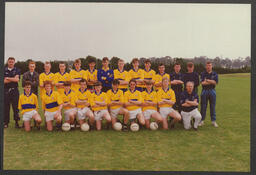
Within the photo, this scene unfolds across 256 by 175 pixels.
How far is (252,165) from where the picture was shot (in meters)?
4.20

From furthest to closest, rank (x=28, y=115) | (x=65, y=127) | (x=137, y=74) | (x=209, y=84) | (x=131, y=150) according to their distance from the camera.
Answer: (x=137, y=74)
(x=209, y=84)
(x=28, y=115)
(x=65, y=127)
(x=131, y=150)

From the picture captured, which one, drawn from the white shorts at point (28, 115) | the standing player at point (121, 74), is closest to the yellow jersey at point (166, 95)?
the standing player at point (121, 74)

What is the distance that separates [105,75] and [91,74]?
0.38 meters

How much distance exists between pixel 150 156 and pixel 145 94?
1909mm

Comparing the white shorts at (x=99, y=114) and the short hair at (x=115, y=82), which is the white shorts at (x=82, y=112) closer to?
the white shorts at (x=99, y=114)

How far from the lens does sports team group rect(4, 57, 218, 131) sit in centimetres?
556

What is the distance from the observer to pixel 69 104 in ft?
18.4

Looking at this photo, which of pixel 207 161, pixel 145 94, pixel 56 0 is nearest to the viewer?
pixel 207 161

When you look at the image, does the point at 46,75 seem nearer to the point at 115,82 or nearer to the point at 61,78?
the point at 61,78

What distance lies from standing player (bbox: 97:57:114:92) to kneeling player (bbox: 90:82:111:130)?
373 mm

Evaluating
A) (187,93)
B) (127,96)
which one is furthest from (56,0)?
(187,93)

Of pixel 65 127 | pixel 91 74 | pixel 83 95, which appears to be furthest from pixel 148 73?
pixel 65 127

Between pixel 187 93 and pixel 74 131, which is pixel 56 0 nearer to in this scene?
pixel 74 131

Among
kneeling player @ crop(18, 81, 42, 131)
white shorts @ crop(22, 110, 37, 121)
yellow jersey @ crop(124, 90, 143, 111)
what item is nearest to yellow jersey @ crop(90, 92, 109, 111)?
yellow jersey @ crop(124, 90, 143, 111)
